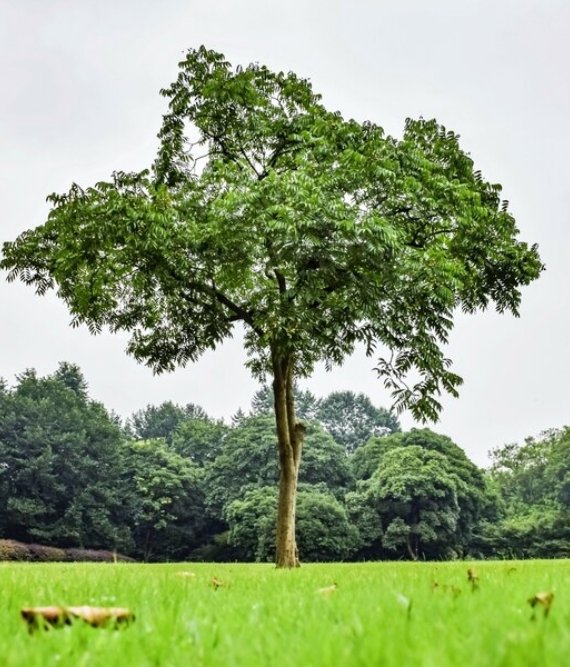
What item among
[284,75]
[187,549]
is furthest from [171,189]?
[187,549]

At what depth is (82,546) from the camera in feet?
124

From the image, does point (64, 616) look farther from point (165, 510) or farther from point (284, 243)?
point (165, 510)

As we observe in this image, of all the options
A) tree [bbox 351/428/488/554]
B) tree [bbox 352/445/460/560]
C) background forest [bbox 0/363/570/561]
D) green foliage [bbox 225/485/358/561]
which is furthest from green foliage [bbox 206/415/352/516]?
tree [bbox 352/445/460/560]

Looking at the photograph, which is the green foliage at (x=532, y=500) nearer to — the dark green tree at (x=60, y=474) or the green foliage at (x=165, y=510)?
the green foliage at (x=165, y=510)

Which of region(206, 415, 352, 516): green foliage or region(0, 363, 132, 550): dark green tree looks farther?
region(206, 415, 352, 516): green foliage

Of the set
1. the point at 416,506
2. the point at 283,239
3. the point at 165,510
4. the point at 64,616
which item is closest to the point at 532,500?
the point at 416,506

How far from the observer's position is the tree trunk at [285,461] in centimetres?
1127

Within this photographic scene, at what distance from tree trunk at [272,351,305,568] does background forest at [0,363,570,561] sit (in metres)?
23.3

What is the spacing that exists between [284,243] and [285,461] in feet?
13.8

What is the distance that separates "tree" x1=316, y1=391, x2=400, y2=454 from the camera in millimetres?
65125

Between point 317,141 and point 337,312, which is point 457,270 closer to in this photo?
point 337,312

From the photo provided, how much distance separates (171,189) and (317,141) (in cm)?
390

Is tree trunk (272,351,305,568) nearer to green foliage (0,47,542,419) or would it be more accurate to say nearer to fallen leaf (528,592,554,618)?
green foliage (0,47,542,419)

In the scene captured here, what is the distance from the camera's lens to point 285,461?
11539 millimetres
